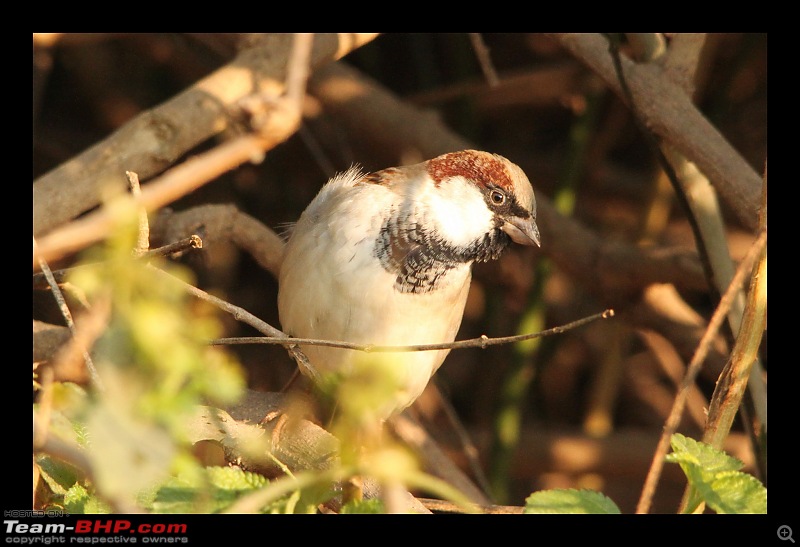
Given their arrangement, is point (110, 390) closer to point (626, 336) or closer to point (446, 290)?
point (446, 290)

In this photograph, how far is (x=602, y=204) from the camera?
362 cm

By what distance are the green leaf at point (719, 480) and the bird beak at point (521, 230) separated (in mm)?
716

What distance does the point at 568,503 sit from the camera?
1213mm

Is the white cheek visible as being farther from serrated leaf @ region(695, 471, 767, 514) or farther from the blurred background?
the blurred background

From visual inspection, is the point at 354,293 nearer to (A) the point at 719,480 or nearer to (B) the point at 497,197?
(B) the point at 497,197

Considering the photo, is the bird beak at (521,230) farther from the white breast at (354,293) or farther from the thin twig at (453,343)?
the thin twig at (453,343)

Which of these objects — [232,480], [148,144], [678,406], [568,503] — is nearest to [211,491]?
[232,480]

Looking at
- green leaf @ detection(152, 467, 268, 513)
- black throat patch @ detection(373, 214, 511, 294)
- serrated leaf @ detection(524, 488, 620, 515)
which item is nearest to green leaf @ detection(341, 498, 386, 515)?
green leaf @ detection(152, 467, 268, 513)

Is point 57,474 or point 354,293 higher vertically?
point 354,293
